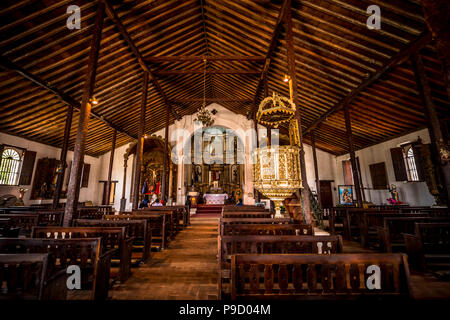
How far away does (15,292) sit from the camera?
1.34m

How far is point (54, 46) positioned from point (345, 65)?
7913mm

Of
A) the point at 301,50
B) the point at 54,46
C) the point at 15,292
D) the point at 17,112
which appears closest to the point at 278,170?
the point at 15,292

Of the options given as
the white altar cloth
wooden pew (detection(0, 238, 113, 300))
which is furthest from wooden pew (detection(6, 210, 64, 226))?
the white altar cloth

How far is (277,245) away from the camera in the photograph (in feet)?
7.14

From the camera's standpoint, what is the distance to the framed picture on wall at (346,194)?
11.0 metres

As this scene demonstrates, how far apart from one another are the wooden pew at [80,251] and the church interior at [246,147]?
0.02 m

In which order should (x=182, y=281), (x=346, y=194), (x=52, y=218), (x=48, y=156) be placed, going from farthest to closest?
(x=346, y=194)
(x=48, y=156)
(x=52, y=218)
(x=182, y=281)

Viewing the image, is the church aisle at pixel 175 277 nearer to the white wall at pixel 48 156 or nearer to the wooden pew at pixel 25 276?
the wooden pew at pixel 25 276

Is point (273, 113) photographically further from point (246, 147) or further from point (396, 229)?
point (246, 147)

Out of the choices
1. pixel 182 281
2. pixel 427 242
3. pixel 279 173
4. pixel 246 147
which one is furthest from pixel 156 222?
pixel 246 147

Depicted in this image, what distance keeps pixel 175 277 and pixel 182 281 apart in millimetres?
183

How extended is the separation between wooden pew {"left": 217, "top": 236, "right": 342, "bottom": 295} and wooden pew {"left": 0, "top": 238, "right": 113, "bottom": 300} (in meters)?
1.22

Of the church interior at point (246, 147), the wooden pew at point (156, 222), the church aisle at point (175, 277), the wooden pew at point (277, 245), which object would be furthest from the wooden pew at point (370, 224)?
the wooden pew at point (156, 222)
